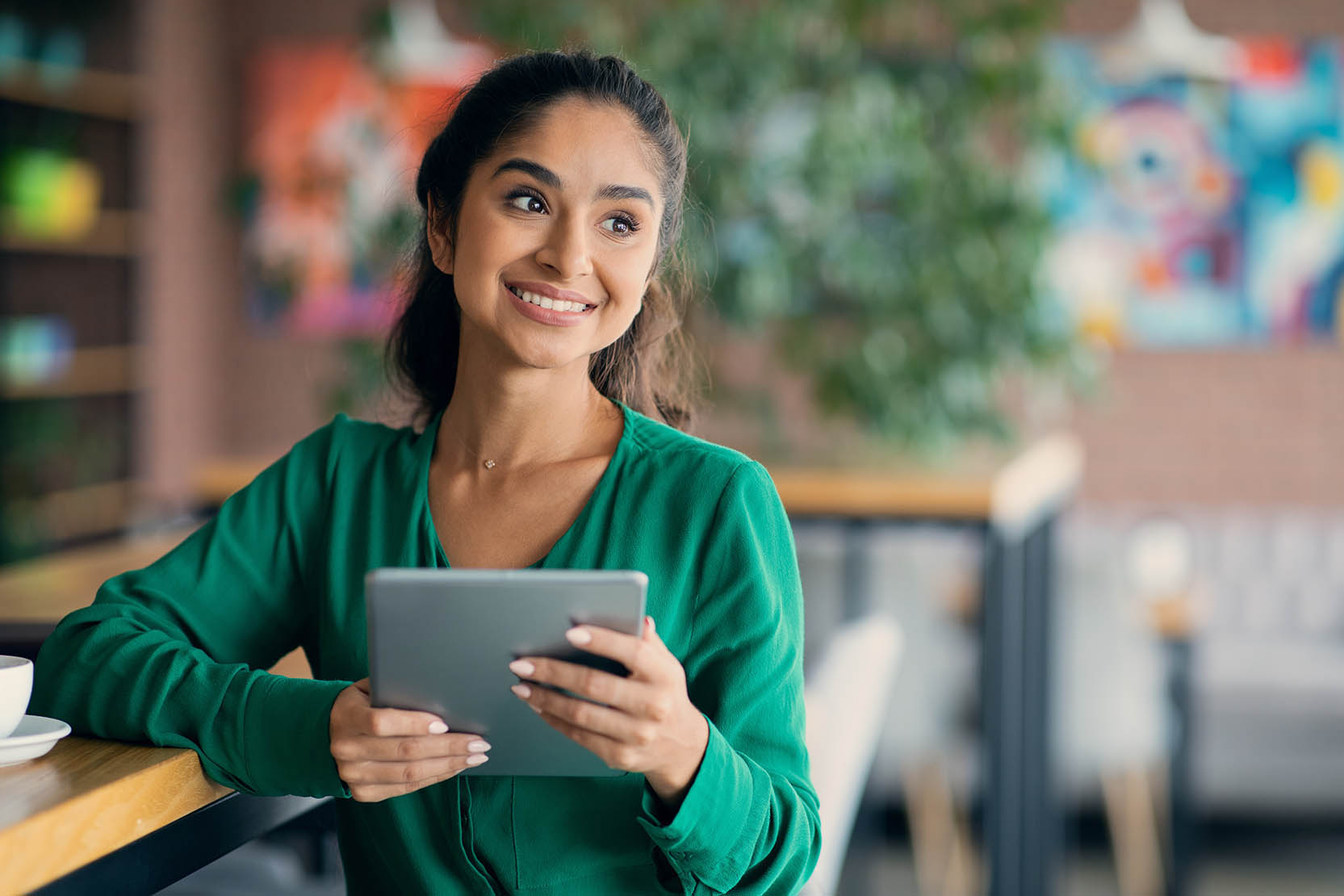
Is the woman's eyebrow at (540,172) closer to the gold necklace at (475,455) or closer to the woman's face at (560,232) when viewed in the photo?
the woman's face at (560,232)

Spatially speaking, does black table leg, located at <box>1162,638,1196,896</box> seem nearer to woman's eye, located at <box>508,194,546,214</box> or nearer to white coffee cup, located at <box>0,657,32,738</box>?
woman's eye, located at <box>508,194,546,214</box>

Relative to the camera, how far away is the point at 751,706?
1032 millimetres

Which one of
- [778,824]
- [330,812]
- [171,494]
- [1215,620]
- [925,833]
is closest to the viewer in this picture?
[778,824]

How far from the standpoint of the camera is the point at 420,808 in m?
1.11

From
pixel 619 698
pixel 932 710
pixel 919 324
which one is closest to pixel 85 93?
pixel 919 324

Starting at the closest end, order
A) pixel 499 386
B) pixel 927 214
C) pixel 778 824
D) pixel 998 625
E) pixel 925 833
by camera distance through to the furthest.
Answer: pixel 778 824, pixel 499 386, pixel 998 625, pixel 927 214, pixel 925 833

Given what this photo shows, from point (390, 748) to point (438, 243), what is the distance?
1.50 feet

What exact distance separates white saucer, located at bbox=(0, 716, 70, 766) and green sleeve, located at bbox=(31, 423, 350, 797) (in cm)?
3

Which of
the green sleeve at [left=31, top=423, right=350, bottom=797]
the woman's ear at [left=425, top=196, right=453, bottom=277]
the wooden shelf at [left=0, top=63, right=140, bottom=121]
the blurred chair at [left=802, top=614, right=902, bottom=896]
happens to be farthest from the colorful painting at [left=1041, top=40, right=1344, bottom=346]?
the green sleeve at [left=31, top=423, right=350, bottom=797]

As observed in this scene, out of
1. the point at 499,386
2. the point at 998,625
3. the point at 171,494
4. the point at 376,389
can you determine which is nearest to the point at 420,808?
the point at 499,386

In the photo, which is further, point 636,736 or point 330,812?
point 330,812

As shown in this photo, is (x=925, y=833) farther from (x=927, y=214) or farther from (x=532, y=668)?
(x=532, y=668)

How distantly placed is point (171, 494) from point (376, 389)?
7.32 ft

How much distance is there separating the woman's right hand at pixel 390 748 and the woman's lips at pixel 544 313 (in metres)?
0.30
